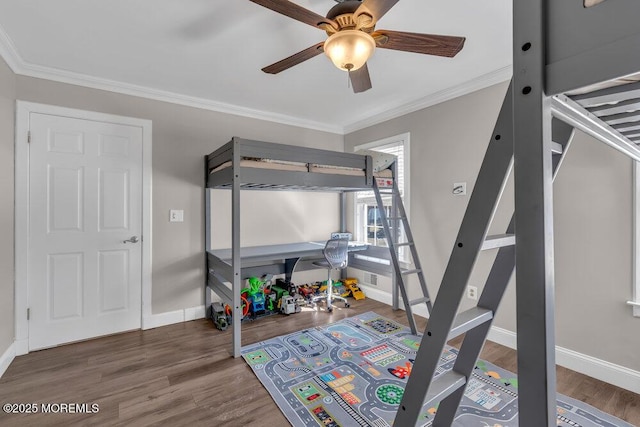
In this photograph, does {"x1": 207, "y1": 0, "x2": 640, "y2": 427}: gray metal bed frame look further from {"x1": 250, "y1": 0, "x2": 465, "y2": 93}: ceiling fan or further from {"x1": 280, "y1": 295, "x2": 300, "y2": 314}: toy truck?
{"x1": 280, "y1": 295, "x2": 300, "y2": 314}: toy truck

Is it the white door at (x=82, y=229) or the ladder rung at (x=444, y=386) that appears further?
the white door at (x=82, y=229)

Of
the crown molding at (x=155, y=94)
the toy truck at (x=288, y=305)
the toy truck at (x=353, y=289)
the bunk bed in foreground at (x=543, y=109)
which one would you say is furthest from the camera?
the toy truck at (x=353, y=289)

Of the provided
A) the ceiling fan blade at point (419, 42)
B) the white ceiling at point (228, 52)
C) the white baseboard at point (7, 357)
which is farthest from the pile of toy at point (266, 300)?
the ceiling fan blade at point (419, 42)

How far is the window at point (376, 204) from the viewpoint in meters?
3.45

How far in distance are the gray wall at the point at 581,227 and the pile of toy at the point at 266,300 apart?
1757 mm

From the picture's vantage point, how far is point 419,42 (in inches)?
63.5

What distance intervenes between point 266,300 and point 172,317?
3.26ft

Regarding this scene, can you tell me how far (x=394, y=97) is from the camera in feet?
10.7

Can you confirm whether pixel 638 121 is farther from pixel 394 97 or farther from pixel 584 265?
pixel 394 97

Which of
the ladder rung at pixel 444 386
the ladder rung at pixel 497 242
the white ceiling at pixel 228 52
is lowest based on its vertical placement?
the ladder rung at pixel 444 386

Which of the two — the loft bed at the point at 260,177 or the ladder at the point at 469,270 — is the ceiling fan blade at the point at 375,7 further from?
the loft bed at the point at 260,177

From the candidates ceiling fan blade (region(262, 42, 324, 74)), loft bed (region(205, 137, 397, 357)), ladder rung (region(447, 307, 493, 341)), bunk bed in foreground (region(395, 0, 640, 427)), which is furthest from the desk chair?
bunk bed in foreground (region(395, 0, 640, 427))

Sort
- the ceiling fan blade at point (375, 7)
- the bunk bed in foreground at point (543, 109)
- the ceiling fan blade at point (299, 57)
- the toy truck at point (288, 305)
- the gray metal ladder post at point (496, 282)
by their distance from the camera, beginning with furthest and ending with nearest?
1. the toy truck at point (288, 305)
2. the ceiling fan blade at point (299, 57)
3. the ceiling fan blade at point (375, 7)
4. the gray metal ladder post at point (496, 282)
5. the bunk bed in foreground at point (543, 109)

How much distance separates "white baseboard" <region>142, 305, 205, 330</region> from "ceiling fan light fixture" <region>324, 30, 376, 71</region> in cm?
292
